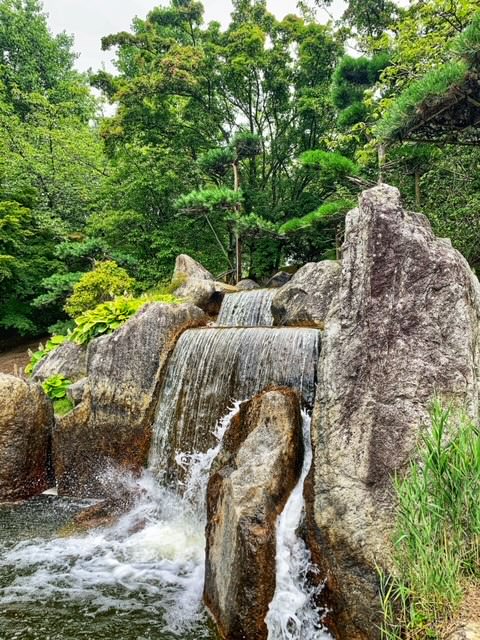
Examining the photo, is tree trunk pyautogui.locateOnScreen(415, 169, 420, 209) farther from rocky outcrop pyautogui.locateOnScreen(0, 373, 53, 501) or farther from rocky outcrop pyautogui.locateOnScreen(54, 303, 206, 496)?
rocky outcrop pyautogui.locateOnScreen(0, 373, 53, 501)

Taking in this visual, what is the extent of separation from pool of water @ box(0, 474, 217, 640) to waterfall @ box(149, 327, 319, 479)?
70 cm

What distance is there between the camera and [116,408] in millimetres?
6234

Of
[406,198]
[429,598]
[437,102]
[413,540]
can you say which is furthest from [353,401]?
[406,198]

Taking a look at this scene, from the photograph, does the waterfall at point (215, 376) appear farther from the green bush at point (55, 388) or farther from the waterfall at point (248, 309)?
the waterfall at point (248, 309)

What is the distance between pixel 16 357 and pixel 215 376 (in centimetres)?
1008

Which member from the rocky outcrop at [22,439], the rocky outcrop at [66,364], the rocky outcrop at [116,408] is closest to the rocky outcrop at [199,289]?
the rocky outcrop at [66,364]

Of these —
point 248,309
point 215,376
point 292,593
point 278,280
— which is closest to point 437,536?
point 292,593

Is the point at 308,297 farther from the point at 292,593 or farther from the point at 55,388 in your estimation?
the point at 292,593

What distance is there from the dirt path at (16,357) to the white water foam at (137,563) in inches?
310

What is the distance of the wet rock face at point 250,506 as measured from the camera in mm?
2971

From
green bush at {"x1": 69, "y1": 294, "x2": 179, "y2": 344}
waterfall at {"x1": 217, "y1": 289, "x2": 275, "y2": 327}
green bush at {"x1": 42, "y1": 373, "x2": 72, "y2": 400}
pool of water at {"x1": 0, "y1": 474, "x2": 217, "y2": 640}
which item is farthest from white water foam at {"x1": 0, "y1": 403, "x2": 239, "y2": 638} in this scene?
waterfall at {"x1": 217, "y1": 289, "x2": 275, "y2": 327}

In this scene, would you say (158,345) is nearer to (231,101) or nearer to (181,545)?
(181,545)

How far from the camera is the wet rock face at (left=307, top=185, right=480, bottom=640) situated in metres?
2.82

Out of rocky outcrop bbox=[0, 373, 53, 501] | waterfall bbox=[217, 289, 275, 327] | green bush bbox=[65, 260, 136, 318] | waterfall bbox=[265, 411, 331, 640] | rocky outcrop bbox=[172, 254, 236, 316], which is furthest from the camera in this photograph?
green bush bbox=[65, 260, 136, 318]
